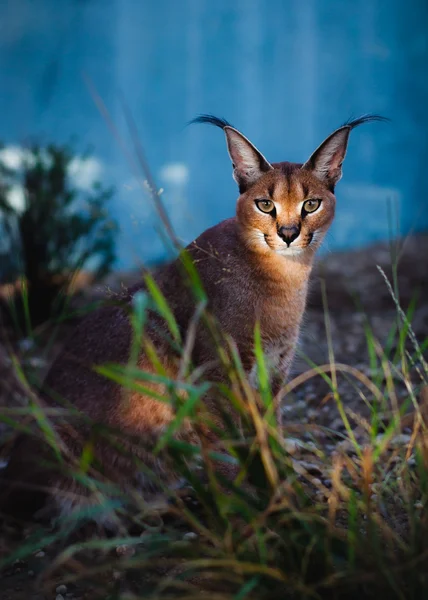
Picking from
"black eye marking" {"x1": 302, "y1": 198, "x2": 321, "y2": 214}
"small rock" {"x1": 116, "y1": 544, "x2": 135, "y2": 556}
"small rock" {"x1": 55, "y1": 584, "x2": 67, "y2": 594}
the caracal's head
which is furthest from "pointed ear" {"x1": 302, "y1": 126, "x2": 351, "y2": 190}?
"small rock" {"x1": 55, "y1": 584, "x2": 67, "y2": 594}

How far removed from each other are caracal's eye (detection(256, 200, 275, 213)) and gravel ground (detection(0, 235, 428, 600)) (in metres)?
0.27

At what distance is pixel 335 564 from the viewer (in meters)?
1.64

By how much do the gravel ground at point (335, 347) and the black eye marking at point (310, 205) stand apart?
0.20m

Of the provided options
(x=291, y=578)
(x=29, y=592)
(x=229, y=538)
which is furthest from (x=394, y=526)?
(x=29, y=592)

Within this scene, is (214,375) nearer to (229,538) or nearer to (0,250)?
(229,538)

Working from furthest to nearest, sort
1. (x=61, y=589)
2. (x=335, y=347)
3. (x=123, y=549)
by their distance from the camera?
(x=335, y=347) < (x=123, y=549) < (x=61, y=589)

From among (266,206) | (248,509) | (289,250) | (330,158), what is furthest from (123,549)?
(330,158)

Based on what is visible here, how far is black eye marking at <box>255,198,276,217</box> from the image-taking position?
2443 millimetres

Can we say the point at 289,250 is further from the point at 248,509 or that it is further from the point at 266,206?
the point at 248,509

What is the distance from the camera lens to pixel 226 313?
2498mm

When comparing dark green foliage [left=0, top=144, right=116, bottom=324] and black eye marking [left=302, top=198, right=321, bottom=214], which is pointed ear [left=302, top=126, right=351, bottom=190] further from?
dark green foliage [left=0, top=144, right=116, bottom=324]

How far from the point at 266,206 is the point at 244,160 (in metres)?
0.17

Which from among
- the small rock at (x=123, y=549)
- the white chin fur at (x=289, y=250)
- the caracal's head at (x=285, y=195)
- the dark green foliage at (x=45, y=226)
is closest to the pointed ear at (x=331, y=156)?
the caracal's head at (x=285, y=195)

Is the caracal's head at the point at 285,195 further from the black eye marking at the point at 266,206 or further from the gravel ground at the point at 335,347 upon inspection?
the gravel ground at the point at 335,347
